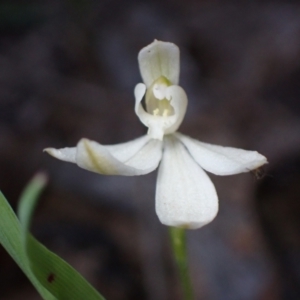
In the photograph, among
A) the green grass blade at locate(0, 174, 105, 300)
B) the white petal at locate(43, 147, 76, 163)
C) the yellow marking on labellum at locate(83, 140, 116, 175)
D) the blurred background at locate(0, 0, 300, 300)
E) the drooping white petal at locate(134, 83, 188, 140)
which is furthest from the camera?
the blurred background at locate(0, 0, 300, 300)

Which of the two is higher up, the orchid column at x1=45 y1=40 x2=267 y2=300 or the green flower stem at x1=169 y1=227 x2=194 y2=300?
the orchid column at x1=45 y1=40 x2=267 y2=300

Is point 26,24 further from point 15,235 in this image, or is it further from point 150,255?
point 15,235

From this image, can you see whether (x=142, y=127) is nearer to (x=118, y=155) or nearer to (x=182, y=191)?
(x=118, y=155)

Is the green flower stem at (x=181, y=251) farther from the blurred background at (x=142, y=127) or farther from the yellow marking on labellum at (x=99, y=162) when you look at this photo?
the blurred background at (x=142, y=127)

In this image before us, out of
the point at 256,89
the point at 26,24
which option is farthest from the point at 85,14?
the point at 256,89

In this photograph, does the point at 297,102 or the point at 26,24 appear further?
the point at 26,24

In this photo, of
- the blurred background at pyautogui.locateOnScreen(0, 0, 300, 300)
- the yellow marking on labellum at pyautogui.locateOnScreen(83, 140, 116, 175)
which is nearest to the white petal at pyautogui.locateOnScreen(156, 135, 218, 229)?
the yellow marking on labellum at pyautogui.locateOnScreen(83, 140, 116, 175)

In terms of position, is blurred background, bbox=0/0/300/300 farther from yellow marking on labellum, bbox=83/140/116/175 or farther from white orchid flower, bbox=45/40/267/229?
yellow marking on labellum, bbox=83/140/116/175
